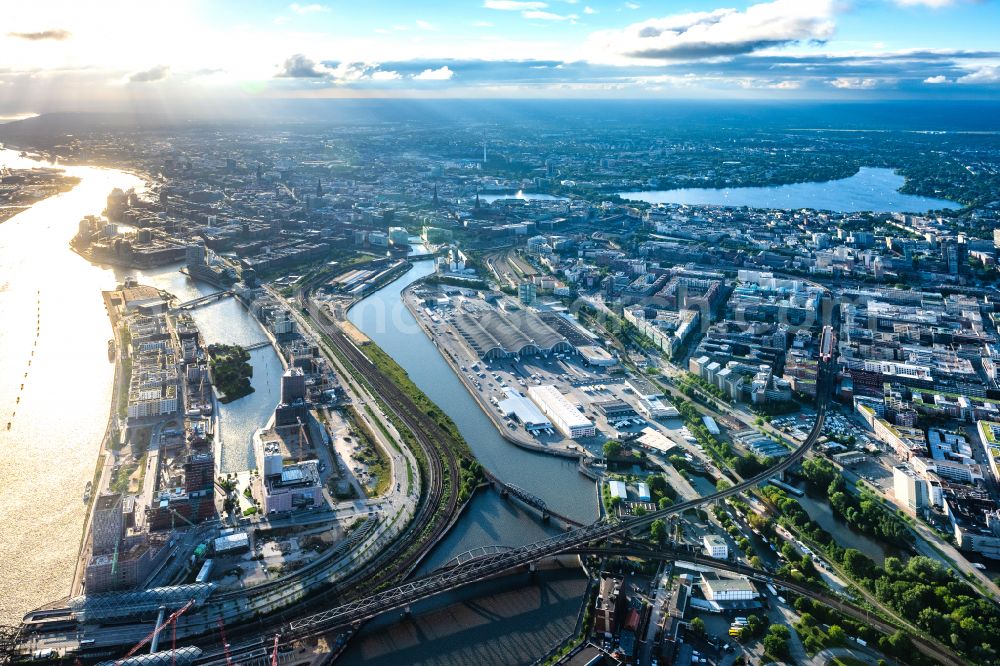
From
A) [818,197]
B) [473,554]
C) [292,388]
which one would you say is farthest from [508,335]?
[818,197]

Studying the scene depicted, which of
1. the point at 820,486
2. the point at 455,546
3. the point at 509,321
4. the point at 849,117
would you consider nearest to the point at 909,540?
the point at 820,486

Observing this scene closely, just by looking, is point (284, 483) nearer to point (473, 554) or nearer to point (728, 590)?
point (473, 554)

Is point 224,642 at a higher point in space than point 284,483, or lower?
lower

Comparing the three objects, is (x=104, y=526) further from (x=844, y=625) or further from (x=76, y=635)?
(x=844, y=625)

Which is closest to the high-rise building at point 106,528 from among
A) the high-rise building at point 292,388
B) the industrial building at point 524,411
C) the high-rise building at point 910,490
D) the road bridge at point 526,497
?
the high-rise building at point 292,388

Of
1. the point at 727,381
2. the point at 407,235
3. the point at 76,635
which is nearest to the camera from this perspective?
the point at 76,635

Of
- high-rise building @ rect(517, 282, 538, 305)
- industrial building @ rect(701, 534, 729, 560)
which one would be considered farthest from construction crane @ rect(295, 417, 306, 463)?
high-rise building @ rect(517, 282, 538, 305)
